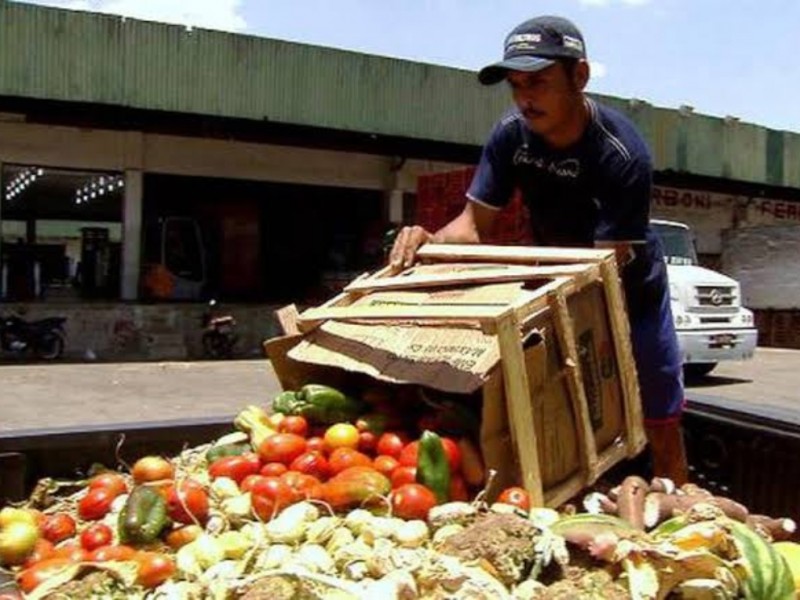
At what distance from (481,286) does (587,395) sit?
0.50 meters

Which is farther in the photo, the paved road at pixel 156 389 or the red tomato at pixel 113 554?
the paved road at pixel 156 389

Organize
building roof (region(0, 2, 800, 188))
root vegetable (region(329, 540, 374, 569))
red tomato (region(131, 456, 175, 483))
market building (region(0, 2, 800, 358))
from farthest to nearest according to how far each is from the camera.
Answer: market building (region(0, 2, 800, 358)) → building roof (region(0, 2, 800, 188)) → red tomato (region(131, 456, 175, 483)) → root vegetable (region(329, 540, 374, 569))

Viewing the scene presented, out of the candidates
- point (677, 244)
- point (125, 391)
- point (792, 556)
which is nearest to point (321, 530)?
point (792, 556)

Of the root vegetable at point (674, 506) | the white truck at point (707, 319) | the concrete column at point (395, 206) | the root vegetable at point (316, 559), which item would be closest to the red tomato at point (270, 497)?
the root vegetable at point (316, 559)

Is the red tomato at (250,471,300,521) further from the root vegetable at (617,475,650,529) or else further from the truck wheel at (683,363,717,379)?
the truck wheel at (683,363,717,379)

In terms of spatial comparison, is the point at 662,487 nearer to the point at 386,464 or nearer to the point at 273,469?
the point at 386,464

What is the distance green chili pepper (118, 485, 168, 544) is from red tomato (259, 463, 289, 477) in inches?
15.6

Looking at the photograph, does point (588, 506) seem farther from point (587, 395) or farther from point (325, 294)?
point (325, 294)

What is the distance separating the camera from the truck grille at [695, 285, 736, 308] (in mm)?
15180

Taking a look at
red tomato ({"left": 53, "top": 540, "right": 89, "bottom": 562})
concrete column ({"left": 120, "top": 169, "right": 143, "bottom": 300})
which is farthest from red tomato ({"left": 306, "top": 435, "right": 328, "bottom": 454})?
concrete column ({"left": 120, "top": 169, "right": 143, "bottom": 300})

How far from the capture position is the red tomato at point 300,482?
290 centimetres

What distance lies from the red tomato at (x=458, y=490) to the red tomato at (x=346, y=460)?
27 cm

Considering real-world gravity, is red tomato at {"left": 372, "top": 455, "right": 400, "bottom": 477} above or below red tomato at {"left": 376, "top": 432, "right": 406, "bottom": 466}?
below

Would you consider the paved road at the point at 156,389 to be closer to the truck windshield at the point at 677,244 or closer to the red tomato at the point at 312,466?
the truck windshield at the point at 677,244
